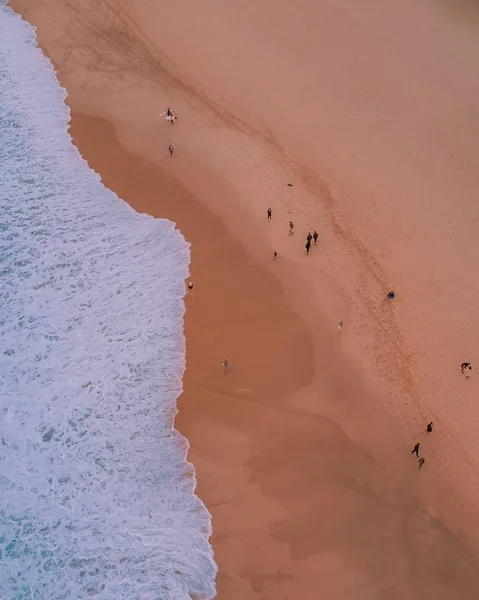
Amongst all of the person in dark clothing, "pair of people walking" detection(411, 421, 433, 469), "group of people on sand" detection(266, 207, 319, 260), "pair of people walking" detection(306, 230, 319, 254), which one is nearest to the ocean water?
"group of people on sand" detection(266, 207, 319, 260)

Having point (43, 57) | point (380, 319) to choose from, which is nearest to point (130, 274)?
point (380, 319)

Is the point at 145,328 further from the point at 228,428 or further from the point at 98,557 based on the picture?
the point at 98,557

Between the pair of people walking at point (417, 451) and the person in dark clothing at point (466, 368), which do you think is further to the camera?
the person in dark clothing at point (466, 368)

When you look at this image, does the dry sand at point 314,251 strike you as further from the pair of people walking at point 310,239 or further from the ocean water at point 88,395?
the ocean water at point 88,395

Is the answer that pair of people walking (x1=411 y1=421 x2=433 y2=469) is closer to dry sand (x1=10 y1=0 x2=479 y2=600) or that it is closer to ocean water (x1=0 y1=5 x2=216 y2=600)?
dry sand (x1=10 y1=0 x2=479 y2=600)

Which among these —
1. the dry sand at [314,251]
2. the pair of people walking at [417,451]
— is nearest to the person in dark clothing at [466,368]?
the dry sand at [314,251]

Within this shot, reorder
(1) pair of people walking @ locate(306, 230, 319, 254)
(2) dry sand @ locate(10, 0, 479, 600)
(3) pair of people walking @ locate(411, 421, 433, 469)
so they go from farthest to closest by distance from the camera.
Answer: (1) pair of people walking @ locate(306, 230, 319, 254), (3) pair of people walking @ locate(411, 421, 433, 469), (2) dry sand @ locate(10, 0, 479, 600)
